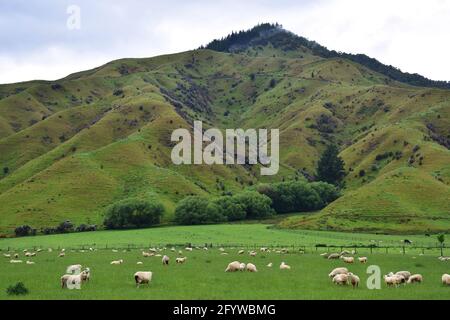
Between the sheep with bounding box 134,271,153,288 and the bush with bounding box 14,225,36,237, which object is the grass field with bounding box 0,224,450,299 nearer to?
the sheep with bounding box 134,271,153,288

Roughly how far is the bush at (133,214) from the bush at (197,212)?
237 inches

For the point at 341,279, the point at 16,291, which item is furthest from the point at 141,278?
the point at 341,279

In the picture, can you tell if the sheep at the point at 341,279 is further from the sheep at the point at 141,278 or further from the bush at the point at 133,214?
the bush at the point at 133,214

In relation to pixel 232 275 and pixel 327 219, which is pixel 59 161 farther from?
pixel 232 275

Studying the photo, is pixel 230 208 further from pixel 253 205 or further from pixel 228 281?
pixel 228 281

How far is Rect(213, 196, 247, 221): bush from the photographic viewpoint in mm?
159250

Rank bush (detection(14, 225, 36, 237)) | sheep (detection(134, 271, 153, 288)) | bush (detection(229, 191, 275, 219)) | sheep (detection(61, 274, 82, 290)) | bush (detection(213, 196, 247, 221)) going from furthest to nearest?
bush (detection(229, 191, 275, 219)), bush (detection(213, 196, 247, 221)), bush (detection(14, 225, 36, 237)), sheep (detection(134, 271, 153, 288)), sheep (detection(61, 274, 82, 290))

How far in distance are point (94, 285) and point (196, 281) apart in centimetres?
747

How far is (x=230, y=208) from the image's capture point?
160 meters

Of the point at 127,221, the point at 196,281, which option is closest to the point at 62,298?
the point at 196,281

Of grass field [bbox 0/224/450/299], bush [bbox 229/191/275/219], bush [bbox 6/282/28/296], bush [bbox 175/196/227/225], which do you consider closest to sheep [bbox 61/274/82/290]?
grass field [bbox 0/224/450/299]

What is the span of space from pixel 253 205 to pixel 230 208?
9868 millimetres

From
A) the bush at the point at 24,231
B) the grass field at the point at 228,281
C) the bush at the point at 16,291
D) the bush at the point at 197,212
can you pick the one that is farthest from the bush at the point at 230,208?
the bush at the point at 16,291

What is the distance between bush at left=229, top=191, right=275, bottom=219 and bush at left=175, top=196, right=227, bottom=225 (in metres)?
12.2
